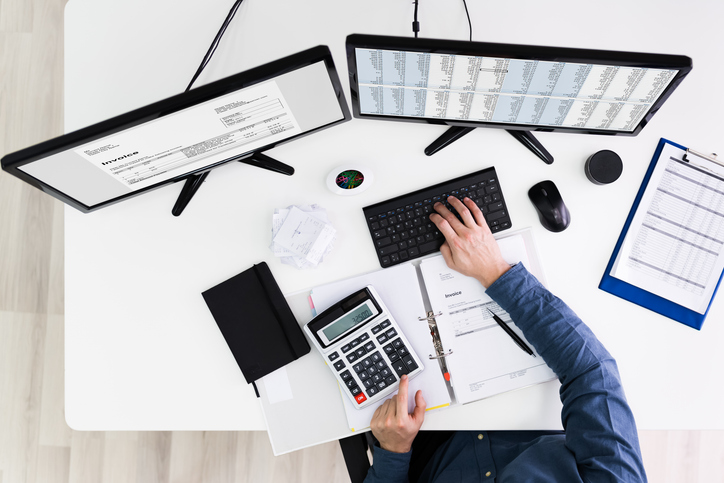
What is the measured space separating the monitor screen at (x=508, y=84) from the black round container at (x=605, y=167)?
71 mm

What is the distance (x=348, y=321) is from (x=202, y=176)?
477 millimetres

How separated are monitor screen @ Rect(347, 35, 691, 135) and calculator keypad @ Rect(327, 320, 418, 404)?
473 millimetres

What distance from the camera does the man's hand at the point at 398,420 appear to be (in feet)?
3.07

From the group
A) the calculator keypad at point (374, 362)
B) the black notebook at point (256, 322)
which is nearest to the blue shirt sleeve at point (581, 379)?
the calculator keypad at point (374, 362)

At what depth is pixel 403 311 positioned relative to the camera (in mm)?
1009

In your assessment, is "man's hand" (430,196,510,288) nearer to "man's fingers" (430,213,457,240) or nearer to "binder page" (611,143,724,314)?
"man's fingers" (430,213,457,240)

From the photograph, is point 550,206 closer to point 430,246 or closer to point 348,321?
point 430,246

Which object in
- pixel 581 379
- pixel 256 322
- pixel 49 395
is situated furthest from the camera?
pixel 49 395

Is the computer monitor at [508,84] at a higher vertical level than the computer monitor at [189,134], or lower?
higher

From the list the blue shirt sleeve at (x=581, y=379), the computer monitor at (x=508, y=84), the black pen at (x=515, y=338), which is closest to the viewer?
the computer monitor at (x=508, y=84)

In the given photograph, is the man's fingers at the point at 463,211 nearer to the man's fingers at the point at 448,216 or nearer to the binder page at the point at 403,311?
the man's fingers at the point at 448,216

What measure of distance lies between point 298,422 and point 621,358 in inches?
28.8

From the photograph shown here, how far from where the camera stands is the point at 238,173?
106 cm

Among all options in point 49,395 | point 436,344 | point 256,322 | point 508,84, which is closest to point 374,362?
point 436,344
